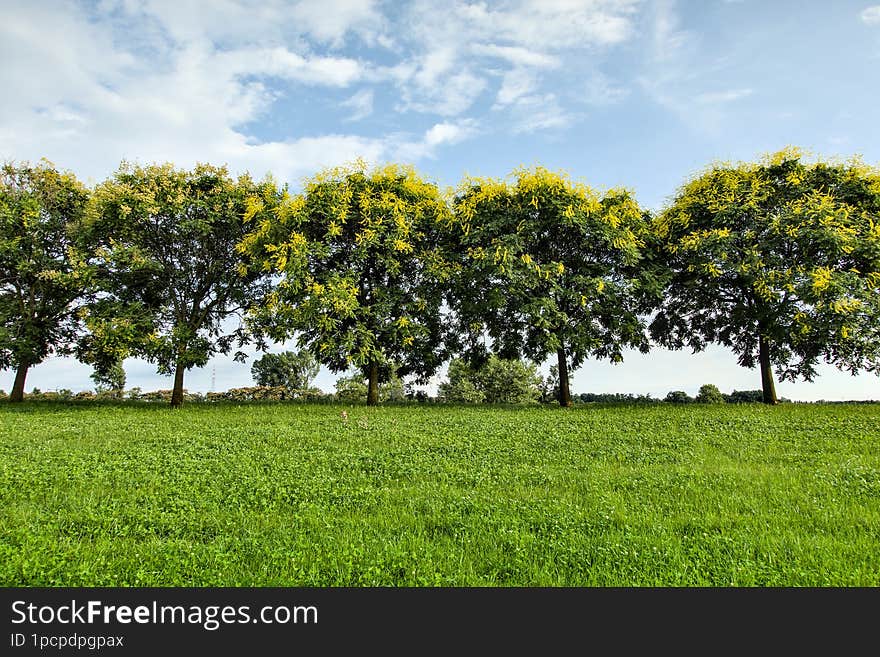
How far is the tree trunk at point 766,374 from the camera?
28.0 m

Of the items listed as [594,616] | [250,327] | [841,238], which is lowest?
[594,616]

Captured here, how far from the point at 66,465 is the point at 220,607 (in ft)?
32.0

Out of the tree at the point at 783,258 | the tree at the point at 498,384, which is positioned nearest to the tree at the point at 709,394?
the tree at the point at 783,258

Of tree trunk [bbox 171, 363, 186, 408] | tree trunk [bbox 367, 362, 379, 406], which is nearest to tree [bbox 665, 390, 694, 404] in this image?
tree trunk [bbox 367, 362, 379, 406]

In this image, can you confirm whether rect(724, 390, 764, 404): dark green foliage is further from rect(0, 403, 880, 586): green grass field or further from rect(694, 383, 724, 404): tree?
rect(0, 403, 880, 586): green grass field

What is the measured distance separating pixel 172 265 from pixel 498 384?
32.2 meters

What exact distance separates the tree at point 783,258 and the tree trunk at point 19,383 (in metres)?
38.8

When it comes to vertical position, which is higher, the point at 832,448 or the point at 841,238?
the point at 841,238

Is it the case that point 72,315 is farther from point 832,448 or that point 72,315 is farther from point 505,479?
point 832,448

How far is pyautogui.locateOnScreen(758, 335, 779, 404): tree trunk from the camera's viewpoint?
28.0 meters

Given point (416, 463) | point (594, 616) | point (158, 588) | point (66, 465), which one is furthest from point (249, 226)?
point (594, 616)

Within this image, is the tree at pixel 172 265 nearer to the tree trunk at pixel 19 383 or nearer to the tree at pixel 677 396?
the tree trunk at pixel 19 383

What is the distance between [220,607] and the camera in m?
5.39

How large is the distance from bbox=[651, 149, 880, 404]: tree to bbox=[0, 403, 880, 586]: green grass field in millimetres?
8906
